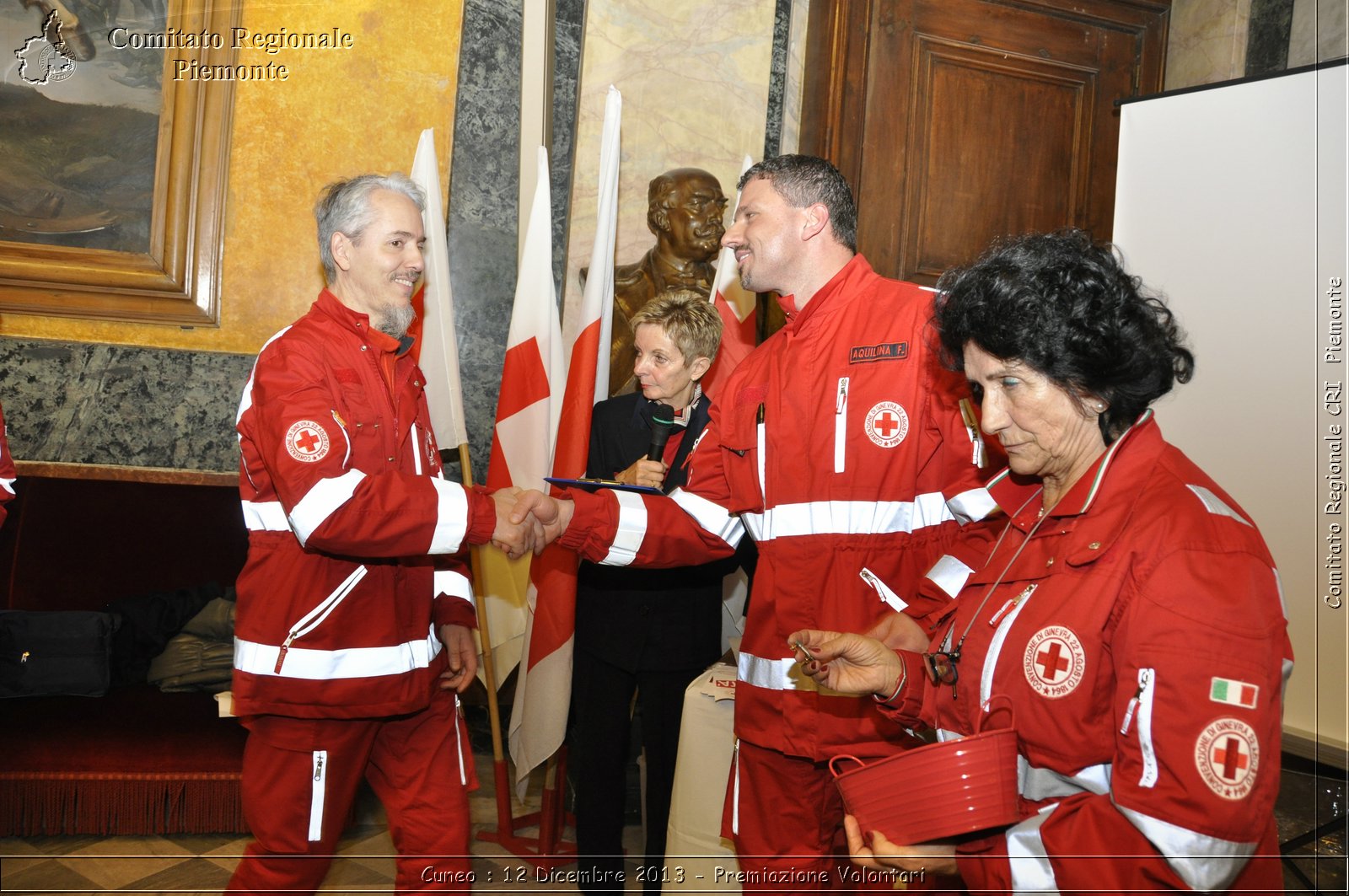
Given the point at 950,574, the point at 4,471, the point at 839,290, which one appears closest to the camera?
the point at 950,574

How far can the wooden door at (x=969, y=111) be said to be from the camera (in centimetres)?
460

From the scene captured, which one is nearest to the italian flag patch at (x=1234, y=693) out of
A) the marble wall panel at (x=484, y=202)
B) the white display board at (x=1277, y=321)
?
the white display board at (x=1277, y=321)

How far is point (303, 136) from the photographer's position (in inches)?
155

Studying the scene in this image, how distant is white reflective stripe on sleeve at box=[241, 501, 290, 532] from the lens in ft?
7.12

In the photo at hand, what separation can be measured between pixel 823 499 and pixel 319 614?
42.7 inches

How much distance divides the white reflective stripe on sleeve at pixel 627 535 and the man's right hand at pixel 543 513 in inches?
4.7

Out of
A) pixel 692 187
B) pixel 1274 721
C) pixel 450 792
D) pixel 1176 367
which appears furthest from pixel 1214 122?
pixel 450 792

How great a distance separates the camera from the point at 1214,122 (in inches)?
142

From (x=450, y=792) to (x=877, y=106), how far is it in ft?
11.9

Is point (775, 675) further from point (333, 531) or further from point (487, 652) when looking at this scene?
point (487, 652)

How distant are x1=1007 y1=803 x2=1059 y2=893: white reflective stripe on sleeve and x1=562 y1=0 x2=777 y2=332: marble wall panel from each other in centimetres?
327

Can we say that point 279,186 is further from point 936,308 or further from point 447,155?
point 936,308

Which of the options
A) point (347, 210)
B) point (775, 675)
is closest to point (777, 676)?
point (775, 675)

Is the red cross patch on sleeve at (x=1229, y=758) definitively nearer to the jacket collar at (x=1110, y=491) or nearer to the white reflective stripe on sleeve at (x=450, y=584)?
the jacket collar at (x=1110, y=491)
